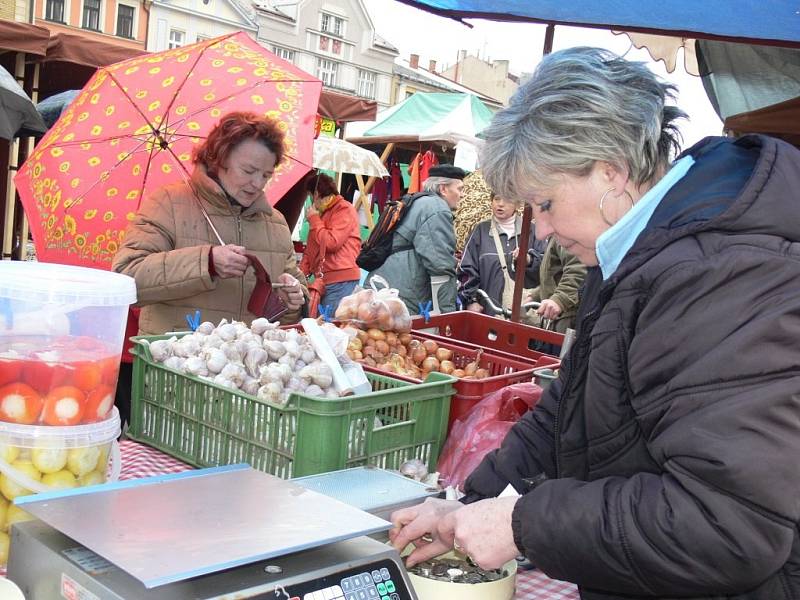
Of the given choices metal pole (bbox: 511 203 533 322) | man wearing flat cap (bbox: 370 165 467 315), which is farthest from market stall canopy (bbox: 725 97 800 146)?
man wearing flat cap (bbox: 370 165 467 315)

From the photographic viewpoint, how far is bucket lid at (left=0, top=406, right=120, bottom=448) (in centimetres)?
137

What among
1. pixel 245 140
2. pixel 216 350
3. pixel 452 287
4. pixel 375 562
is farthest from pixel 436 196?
pixel 375 562

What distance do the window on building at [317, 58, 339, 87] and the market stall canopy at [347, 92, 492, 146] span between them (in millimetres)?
30468

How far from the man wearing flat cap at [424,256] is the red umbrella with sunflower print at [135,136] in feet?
6.56

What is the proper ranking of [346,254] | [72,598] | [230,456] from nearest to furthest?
1. [72,598]
2. [230,456]
3. [346,254]

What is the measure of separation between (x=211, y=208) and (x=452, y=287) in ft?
9.13

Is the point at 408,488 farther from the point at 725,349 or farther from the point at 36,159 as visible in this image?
the point at 36,159

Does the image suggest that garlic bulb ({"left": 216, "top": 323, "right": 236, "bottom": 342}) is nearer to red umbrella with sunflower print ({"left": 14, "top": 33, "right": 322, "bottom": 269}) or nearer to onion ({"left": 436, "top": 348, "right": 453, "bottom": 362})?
onion ({"left": 436, "top": 348, "right": 453, "bottom": 362})

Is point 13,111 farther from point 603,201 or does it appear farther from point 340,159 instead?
point 603,201

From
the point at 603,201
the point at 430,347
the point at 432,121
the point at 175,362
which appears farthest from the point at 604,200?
the point at 432,121

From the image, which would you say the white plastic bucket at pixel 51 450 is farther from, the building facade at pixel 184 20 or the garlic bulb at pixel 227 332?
the building facade at pixel 184 20

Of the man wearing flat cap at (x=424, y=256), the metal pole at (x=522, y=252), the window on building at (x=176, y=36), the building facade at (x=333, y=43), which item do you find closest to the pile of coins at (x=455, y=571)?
the metal pole at (x=522, y=252)

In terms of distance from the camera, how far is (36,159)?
3570 mm

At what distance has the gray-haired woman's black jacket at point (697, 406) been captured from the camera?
1058 mm
